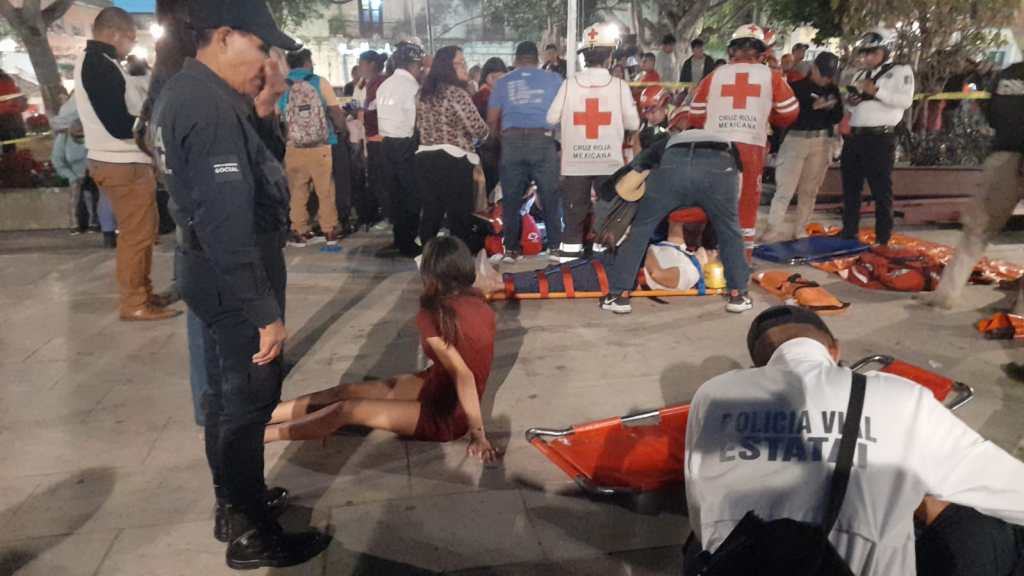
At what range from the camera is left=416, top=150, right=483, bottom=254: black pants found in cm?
639

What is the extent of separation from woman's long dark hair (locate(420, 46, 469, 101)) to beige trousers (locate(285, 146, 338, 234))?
1399 mm

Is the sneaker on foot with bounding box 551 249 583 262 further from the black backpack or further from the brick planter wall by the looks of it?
the brick planter wall

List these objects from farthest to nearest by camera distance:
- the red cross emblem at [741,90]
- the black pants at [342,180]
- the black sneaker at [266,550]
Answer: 1. the black pants at [342,180]
2. the red cross emblem at [741,90]
3. the black sneaker at [266,550]

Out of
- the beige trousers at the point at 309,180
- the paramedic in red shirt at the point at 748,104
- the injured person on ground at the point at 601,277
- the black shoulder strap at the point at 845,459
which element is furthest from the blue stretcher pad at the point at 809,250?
the black shoulder strap at the point at 845,459

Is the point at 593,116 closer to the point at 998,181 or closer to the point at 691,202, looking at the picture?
the point at 691,202

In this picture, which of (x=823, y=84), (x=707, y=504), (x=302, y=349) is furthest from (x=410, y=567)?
(x=823, y=84)

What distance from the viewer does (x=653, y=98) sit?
9.15 metres

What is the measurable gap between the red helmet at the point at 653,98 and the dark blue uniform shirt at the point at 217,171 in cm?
732

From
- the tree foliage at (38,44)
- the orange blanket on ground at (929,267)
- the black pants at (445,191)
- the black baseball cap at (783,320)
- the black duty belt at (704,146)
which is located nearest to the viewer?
the black baseball cap at (783,320)

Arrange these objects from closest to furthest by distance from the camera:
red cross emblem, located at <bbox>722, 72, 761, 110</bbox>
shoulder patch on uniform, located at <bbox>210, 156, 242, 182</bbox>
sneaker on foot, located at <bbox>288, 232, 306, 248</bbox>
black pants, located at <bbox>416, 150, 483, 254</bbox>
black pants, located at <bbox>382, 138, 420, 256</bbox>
Answer: shoulder patch on uniform, located at <bbox>210, 156, 242, 182</bbox> < red cross emblem, located at <bbox>722, 72, 761, 110</bbox> < black pants, located at <bbox>416, 150, 483, 254</bbox> < black pants, located at <bbox>382, 138, 420, 256</bbox> < sneaker on foot, located at <bbox>288, 232, 306, 248</bbox>

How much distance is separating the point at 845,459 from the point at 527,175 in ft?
17.5

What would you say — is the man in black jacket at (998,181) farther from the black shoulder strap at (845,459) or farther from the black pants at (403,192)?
the black pants at (403,192)

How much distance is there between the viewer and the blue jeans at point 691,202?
4.94 metres

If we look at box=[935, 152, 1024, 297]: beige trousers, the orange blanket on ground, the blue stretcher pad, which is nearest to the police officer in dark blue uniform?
box=[935, 152, 1024, 297]: beige trousers
